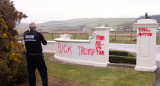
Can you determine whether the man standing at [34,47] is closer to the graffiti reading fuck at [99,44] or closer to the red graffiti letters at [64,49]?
the graffiti reading fuck at [99,44]

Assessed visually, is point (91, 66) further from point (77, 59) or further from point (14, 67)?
point (14, 67)

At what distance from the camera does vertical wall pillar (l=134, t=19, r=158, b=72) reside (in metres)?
8.75

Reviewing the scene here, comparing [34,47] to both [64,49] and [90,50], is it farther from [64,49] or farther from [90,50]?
[64,49]

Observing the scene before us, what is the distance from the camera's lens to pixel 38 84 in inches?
254

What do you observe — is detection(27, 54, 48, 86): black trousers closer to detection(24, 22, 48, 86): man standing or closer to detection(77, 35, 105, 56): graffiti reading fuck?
detection(24, 22, 48, 86): man standing

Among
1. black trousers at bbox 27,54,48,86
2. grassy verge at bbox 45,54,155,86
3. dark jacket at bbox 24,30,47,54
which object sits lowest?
grassy verge at bbox 45,54,155,86

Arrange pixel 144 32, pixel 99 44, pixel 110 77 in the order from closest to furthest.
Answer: pixel 110 77, pixel 144 32, pixel 99 44

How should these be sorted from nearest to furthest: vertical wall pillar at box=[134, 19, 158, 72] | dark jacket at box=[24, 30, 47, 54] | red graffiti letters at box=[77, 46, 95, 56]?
dark jacket at box=[24, 30, 47, 54]
vertical wall pillar at box=[134, 19, 158, 72]
red graffiti letters at box=[77, 46, 95, 56]

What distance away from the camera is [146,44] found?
888 centimetres

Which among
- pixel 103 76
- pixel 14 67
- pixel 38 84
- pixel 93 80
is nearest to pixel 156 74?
pixel 103 76

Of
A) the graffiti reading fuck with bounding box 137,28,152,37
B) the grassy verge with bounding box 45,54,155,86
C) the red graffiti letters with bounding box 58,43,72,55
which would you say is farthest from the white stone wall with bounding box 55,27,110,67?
the graffiti reading fuck with bounding box 137,28,152,37

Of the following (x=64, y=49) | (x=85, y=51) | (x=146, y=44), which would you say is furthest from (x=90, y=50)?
(x=146, y=44)

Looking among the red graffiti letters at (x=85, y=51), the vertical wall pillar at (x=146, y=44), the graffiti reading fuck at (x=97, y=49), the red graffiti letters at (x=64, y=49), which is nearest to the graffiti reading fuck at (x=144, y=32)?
the vertical wall pillar at (x=146, y=44)

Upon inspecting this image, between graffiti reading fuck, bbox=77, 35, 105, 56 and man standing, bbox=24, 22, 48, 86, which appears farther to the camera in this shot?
graffiti reading fuck, bbox=77, 35, 105, 56
